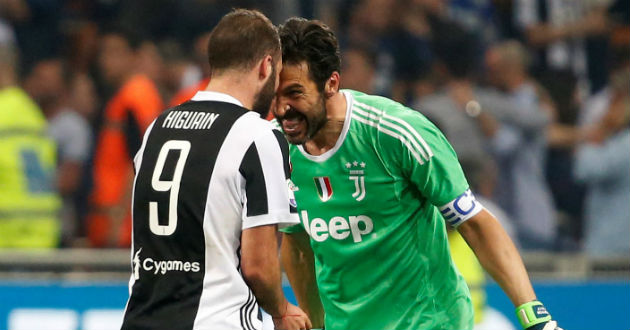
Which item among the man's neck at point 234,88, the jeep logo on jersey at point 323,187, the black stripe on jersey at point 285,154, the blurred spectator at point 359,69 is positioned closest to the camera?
the black stripe on jersey at point 285,154

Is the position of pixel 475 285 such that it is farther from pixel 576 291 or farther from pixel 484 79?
pixel 484 79

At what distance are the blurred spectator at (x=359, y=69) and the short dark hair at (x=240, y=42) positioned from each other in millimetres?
4127

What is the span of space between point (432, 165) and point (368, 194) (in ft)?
1.20

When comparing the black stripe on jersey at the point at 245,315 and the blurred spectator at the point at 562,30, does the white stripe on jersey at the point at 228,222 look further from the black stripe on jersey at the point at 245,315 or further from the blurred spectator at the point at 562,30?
the blurred spectator at the point at 562,30

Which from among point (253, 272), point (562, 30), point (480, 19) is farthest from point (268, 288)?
point (562, 30)

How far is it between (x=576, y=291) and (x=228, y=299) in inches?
176

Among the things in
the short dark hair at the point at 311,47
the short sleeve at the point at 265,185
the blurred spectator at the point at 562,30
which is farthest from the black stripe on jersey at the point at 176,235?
the blurred spectator at the point at 562,30

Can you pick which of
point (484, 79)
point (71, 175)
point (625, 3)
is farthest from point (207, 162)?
point (625, 3)

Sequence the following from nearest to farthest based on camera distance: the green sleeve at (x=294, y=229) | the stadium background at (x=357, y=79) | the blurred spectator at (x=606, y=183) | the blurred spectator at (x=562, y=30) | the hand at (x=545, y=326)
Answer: the hand at (x=545, y=326), the green sleeve at (x=294, y=229), the stadium background at (x=357, y=79), the blurred spectator at (x=606, y=183), the blurred spectator at (x=562, y=30)

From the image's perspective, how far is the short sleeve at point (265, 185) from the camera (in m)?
3.59

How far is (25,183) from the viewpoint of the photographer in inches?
300

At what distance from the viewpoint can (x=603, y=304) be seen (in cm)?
757

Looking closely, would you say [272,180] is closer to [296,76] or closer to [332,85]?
[296,76]

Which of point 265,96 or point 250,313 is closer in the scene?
point 250,313
